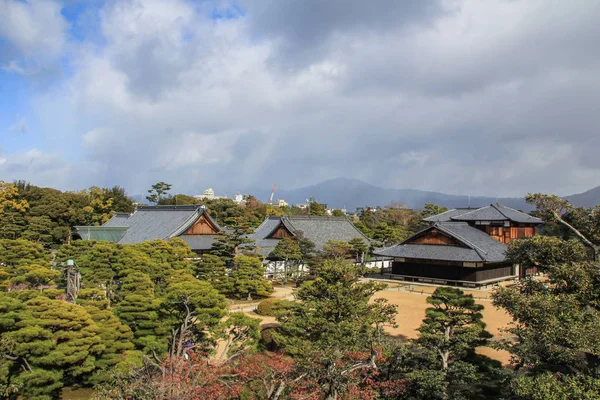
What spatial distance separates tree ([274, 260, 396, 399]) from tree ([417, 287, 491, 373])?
4.08 feet

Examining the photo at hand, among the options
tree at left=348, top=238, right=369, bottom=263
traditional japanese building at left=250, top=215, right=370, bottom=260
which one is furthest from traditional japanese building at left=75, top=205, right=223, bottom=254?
tree at left=348, top=238, right=369, bottom=263

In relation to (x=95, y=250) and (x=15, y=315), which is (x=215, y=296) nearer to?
(x=15, y=315)

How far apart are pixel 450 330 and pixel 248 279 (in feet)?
52.2

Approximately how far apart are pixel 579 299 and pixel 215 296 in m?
10.9

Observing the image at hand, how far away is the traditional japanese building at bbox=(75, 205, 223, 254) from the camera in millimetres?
36638

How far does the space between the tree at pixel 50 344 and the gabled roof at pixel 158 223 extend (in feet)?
75.7

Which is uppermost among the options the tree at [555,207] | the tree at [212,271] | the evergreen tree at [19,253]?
the tree at [555,207]

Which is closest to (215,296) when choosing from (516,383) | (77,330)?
(77,330)

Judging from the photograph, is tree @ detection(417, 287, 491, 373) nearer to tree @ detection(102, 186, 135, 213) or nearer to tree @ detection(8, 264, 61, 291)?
tree @ detection(8, 264, 61, 291)

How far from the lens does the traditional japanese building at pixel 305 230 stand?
1587 inches

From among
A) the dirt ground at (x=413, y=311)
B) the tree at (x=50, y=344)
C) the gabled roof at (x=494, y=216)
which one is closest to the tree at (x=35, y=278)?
the tree at (x=50, y=344)

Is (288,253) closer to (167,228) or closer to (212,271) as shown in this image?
(212,271)

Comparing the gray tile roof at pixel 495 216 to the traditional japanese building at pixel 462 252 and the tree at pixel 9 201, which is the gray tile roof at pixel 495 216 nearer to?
the traditional japanese building at pixel 462 252

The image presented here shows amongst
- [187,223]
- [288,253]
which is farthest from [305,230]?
[187,223]
